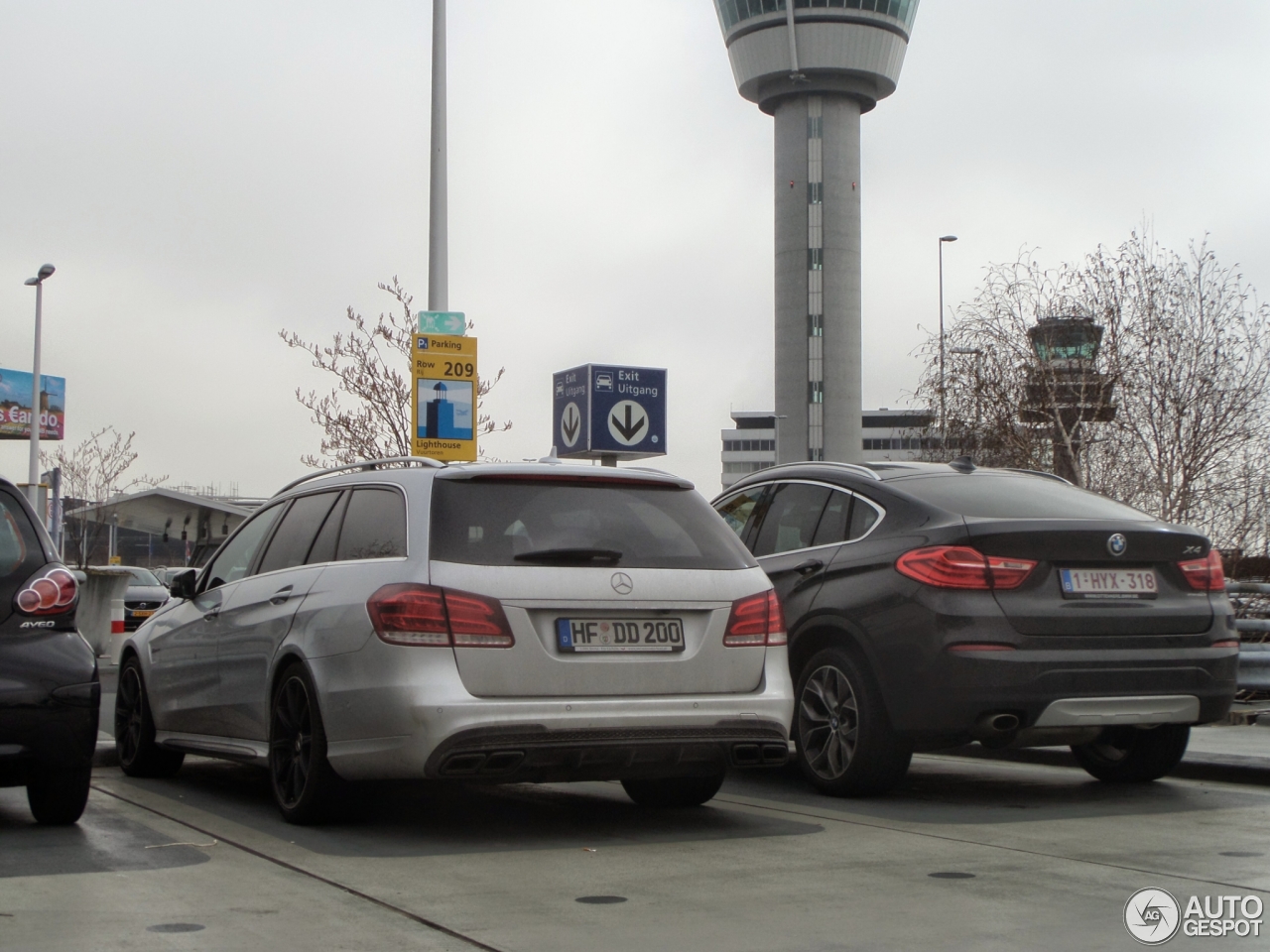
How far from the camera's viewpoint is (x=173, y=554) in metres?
116

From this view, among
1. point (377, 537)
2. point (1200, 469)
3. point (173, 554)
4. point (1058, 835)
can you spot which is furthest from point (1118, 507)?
point (173, 554)

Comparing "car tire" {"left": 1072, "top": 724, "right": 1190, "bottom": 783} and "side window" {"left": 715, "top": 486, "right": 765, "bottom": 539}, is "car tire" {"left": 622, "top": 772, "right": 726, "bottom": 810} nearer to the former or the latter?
"side window" {"left": 715, "top": 486, "right": 765, "bottom": 539}

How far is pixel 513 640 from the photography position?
649 cm

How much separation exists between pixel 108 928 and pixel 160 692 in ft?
13.2

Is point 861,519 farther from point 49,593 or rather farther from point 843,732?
point 49,593

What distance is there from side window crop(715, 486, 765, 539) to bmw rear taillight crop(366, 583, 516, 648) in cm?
306

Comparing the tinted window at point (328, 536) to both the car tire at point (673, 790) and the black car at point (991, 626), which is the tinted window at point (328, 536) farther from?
the black car at point (991, 626)

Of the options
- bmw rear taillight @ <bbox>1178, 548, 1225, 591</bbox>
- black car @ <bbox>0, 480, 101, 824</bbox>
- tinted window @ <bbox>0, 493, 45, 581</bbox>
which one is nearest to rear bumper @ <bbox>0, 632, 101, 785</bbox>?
black car @ <bbox>0, 480, 101, 824</bbox>

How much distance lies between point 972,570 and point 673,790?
5.71ft

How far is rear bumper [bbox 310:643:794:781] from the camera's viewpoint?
20.7 ft

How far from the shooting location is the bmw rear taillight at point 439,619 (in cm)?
643

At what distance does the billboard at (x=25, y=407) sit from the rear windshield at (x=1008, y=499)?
246 feet

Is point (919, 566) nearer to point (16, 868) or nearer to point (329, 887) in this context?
point (329, 887)

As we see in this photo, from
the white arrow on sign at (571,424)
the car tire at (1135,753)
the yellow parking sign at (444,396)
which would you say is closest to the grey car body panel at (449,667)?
the car tire at (1135,753)
